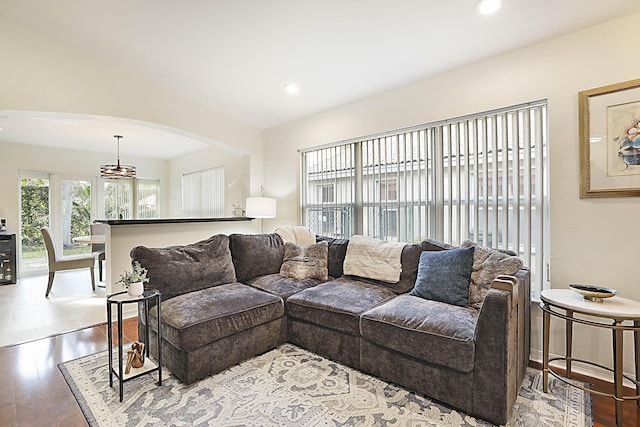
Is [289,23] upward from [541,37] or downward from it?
upward

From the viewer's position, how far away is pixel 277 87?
11.5 ft

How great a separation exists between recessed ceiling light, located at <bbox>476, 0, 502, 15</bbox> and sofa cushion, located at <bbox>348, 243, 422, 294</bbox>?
182 centimetres

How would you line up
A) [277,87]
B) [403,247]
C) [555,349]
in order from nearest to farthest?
1. [555,349]
2. [403,247]
3. [277,87]

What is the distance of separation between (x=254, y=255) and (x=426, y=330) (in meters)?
1.90

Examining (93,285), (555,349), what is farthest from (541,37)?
(93,285)

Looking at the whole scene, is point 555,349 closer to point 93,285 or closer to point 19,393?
point 19,393

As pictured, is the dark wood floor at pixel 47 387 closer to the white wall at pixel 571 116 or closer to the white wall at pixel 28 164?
the white wall at pixel 571 116

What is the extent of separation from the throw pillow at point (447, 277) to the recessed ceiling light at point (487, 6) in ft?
5.47

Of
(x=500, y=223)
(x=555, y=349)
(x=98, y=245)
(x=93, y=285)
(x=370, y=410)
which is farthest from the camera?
(x=98, y=245)

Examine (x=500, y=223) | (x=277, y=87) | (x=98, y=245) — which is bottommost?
(x=98, y=245)

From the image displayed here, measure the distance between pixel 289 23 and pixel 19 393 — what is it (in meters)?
3.24

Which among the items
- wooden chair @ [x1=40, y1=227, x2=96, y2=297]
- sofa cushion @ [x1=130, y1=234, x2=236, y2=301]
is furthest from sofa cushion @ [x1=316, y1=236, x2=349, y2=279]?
wooden chair @ [x1=40, y1=227, x2=96, y2=297]

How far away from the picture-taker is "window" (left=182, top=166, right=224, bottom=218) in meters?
5.94

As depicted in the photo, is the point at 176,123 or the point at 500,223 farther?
the point at 176,123
